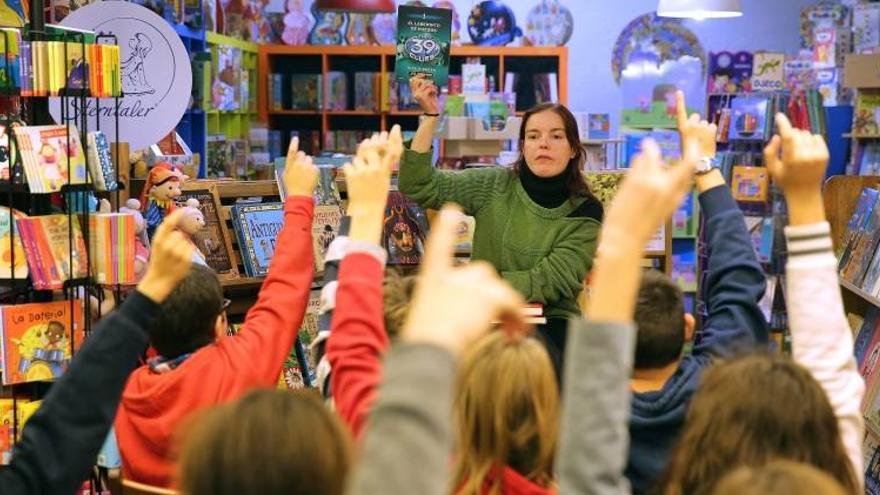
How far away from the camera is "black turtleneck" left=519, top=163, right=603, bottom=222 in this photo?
3.83 m

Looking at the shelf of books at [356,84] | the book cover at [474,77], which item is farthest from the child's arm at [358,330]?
the shelf of books at [356,84]

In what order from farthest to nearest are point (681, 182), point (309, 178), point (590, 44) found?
point (590, 44)
point (309, 178)
point (681, 182)

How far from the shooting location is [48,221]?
3.21m

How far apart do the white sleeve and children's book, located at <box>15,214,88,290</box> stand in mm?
1998

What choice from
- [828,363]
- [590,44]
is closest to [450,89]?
[590,44]

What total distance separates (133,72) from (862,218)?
8.77 ft

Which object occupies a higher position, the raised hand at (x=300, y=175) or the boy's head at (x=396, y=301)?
the raised hand at (x=300, y=175)

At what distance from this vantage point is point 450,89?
10.8 meters

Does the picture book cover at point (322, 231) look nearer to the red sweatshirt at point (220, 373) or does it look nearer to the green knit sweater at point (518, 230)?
the green knit sweater at point (518, 230)

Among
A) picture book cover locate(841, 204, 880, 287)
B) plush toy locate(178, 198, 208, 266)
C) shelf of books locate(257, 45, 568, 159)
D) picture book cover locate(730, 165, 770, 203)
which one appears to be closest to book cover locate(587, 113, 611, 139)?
shelf of books locate(257, 45, 568, 159)

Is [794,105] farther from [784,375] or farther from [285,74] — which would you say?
[784,375]

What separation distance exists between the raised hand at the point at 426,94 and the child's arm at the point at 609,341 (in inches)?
98.6

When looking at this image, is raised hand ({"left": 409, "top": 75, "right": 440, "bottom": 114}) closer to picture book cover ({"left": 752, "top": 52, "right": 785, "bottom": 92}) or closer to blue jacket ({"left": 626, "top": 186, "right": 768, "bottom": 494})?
blue jacket ({"left": 626, "top": 186, "right": 768, "bottom": 494})

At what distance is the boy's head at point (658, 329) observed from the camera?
2225mm
